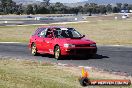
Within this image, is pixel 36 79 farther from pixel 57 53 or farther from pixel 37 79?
pixel 57 53

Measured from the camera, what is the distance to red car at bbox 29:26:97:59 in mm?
19438

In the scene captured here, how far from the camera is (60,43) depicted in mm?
19703

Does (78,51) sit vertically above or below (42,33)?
below

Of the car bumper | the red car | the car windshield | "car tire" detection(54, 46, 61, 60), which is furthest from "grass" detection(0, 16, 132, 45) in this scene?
"car tire" detection(54, 46, 61, 60)

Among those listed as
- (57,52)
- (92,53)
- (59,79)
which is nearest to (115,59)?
(92,53)

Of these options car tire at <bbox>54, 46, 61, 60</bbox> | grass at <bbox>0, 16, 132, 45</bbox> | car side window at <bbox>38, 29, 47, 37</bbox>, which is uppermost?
car side window at <bbox>38, 29, 47, 37</bbox>

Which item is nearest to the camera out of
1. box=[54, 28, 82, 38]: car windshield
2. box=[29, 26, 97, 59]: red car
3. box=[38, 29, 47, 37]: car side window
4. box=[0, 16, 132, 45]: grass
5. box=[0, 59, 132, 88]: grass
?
box=[0, 59, 132, 88]: grass

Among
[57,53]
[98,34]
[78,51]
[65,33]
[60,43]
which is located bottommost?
[98,34]

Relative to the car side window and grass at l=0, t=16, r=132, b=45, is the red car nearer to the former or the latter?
the car side window

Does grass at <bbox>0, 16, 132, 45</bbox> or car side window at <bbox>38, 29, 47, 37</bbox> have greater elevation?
car side window at <bbox>38, 29, 47, 37</bbox>

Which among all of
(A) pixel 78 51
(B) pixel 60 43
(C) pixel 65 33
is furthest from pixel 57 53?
(C) pixel 65 33

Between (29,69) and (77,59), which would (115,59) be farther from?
(29,69)

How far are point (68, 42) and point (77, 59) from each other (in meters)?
0.89

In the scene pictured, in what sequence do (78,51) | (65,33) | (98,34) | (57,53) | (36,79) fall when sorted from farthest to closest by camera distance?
1. (98,34)
2. (65,33)
3. (57,53)
4. (78,51)
5. (36,79)
